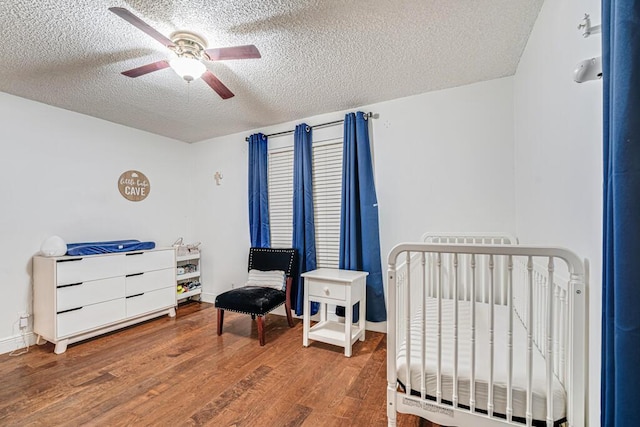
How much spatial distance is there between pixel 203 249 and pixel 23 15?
3.01 meters

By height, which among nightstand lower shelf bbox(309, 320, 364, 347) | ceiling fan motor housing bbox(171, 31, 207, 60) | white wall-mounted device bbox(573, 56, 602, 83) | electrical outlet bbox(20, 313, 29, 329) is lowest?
nightstand lower shelf bbox(309, 320, 364, 347)

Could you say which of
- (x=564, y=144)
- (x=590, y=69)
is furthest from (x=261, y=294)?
(x=590, y=69)

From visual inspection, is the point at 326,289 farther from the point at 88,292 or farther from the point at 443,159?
the point at 88,292

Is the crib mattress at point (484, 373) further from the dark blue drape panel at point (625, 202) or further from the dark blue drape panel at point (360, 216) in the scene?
the dark blue drape panel at point (360, 216)

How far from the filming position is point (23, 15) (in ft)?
5.12

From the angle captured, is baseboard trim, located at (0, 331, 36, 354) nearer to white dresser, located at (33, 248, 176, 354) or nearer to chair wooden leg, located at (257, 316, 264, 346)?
white dresser, located at (33, 248, 176, 354)

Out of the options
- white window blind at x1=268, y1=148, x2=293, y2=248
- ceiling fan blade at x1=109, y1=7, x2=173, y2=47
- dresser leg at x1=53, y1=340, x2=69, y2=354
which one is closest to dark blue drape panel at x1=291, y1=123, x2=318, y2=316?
white window blind at x1=268, y1=148, x2=293, y2=248

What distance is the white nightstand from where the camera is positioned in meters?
2.40

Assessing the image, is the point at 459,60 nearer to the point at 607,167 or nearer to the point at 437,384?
the point at 607,167

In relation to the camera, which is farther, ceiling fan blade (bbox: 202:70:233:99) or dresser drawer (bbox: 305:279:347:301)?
dresser drawer (bbox: 305:279:347:301)

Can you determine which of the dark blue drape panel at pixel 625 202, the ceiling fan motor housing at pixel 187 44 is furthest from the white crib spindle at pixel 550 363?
the ceiling fan motor housing at pixel 187 44

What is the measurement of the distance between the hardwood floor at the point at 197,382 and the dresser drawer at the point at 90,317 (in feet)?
0.59

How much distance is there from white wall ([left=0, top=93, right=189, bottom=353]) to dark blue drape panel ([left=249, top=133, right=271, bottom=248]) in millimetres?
1360

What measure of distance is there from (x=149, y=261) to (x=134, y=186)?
3.48 ft
